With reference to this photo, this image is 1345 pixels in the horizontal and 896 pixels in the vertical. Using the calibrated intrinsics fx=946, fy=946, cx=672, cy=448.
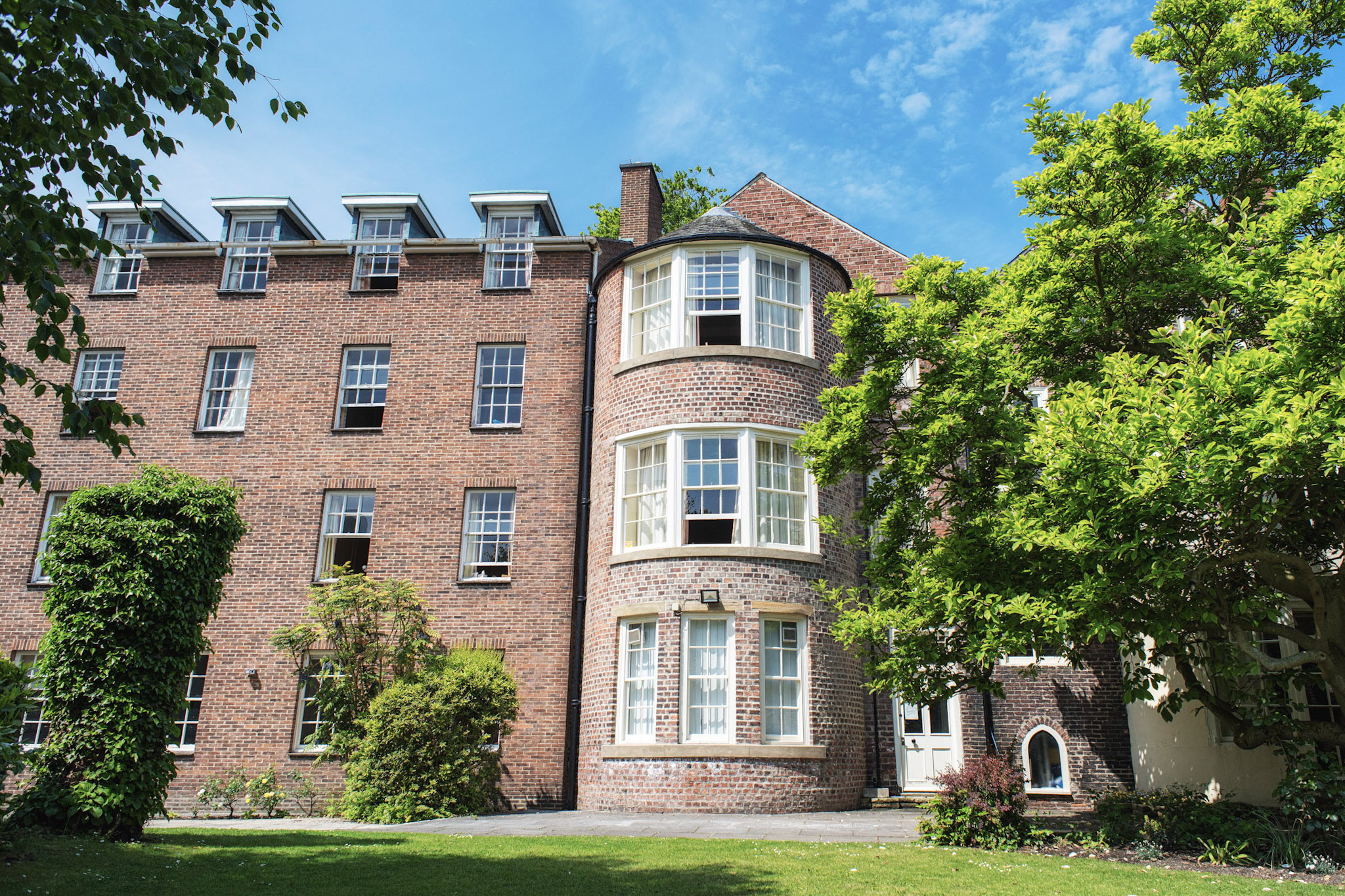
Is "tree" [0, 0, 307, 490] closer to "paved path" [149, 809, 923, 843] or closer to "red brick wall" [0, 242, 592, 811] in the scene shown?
"paved path" [149, 809, 923, 843]

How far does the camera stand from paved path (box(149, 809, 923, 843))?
43.2ft

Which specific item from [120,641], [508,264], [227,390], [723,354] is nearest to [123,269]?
[227,390]

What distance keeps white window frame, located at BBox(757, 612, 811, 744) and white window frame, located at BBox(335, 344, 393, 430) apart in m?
9.93

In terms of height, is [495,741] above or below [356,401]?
below

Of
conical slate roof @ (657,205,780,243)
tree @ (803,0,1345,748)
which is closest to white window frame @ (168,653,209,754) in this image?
conical slate roof @ (657,205,780,243)

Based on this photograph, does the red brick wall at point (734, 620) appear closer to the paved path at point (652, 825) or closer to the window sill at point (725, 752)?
the window sill at point (725, 752)

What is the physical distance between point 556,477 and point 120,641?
9181mm

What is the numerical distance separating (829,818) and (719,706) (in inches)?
99.9

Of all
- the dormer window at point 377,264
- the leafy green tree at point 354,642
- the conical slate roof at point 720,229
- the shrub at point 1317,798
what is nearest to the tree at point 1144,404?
the shrub at point 1317,798

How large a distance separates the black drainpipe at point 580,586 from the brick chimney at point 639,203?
2.24 meters

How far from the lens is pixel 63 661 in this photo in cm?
1259

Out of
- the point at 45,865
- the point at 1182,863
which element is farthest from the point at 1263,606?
the point at 45,865

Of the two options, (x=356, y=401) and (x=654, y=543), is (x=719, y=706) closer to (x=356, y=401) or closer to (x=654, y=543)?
(x=654, y=543)

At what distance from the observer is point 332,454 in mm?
21047
